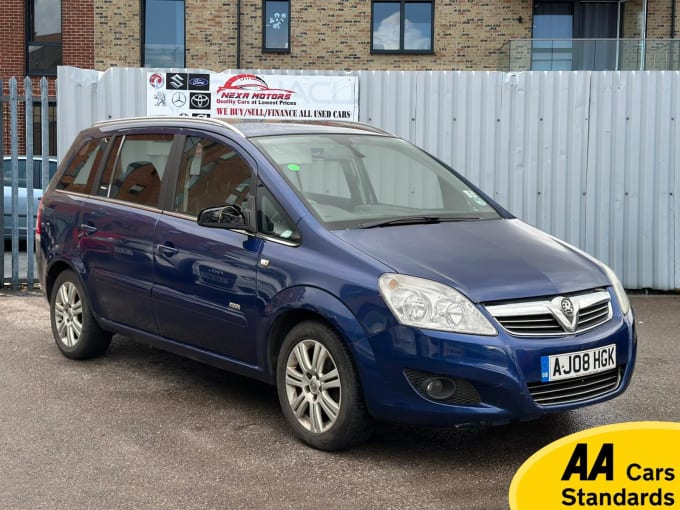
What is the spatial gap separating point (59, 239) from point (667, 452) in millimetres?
5864

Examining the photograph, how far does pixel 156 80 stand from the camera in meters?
10.6

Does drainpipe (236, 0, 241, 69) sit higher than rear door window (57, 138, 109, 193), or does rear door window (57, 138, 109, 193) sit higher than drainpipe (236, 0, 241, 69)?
drainpipe (236, 0, 241, 69)

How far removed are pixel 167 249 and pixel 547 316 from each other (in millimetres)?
2415

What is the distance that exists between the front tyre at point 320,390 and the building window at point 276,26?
19907 millimetres

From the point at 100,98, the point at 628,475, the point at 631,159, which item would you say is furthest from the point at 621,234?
the point at 628,475

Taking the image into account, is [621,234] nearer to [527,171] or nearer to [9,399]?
[527,171]

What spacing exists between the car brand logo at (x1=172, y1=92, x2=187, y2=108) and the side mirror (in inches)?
212

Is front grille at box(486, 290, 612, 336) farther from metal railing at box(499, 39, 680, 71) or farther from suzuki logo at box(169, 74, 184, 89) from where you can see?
metal railing at box(499, 39, 680, 71)

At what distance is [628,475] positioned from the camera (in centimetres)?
196

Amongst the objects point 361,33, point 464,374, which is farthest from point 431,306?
point 361,33

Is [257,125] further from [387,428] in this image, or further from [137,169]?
[387,428]

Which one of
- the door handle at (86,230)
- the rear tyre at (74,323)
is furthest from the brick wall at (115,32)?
the door handle at (86,230)

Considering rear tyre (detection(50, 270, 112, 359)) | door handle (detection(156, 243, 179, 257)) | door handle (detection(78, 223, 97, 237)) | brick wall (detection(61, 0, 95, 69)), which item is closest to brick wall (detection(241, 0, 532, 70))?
brick wall (detection(61, 0, 95, 69))

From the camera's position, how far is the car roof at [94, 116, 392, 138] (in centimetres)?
595
